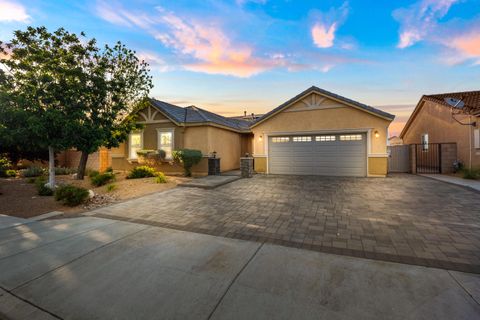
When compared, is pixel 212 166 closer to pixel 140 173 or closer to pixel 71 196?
pixel 140 173

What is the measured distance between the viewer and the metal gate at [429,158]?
13.1 metres

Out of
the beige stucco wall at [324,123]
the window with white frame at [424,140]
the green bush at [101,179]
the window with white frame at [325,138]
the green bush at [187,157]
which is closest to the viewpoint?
the green bush at [101,179]

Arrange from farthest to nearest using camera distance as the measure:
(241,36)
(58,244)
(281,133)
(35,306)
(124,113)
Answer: (281,133)
(124,113)
(241,36)
(58,244)
(35,306)

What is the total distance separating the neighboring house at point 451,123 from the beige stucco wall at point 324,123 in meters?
4.96

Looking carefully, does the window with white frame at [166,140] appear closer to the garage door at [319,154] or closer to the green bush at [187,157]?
the green bush at [187,157]

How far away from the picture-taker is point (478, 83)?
14.7 metres

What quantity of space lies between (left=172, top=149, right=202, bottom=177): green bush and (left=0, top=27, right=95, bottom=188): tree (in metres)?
4.75

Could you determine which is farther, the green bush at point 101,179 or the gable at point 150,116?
the gable at point 150,116

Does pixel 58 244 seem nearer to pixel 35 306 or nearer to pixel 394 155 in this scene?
pixel 35 306

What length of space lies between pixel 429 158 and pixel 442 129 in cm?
207

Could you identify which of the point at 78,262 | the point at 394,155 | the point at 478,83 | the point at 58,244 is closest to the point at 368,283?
the point at 78,262

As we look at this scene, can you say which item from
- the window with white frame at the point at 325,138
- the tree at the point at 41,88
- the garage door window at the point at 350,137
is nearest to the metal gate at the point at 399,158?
the garage door window at the point at 350,137

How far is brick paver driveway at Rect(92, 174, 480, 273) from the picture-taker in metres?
3.35

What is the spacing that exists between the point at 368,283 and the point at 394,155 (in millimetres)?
14175
